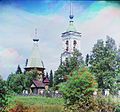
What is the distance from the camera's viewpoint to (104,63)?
39.5 feet

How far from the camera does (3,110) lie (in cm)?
479

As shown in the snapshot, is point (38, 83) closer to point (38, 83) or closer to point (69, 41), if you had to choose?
point (38, 83)

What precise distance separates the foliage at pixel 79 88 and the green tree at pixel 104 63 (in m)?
3.98

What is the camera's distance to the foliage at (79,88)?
739cm

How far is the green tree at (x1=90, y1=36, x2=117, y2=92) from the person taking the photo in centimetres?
1168

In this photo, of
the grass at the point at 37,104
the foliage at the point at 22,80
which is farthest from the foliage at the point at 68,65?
the grass at the point at 37,104

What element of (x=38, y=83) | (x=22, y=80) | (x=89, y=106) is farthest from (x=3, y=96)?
(x=38, y=83)

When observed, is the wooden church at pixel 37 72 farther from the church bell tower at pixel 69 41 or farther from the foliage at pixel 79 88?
the foliage at pixel 79 88

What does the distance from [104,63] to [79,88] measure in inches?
187

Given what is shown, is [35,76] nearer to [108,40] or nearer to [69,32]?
[69,32]

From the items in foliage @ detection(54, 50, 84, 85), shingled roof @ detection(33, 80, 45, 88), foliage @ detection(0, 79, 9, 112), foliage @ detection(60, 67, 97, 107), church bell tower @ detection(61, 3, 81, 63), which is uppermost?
church bell tower @ detection(61, 3, 81, 63)

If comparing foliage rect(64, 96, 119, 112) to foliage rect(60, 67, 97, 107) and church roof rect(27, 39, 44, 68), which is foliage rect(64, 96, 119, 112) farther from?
church roof rect(27, 39, 44, 68)

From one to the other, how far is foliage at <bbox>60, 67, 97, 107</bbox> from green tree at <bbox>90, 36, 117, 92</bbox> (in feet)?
13.1

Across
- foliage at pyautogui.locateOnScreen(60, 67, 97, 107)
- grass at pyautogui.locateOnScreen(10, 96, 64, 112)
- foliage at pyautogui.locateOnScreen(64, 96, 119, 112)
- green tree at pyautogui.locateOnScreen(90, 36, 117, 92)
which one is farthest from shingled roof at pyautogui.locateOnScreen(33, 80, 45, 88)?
foliage at pyautogui.locateOnScreen(60, 67, 97, 107)
